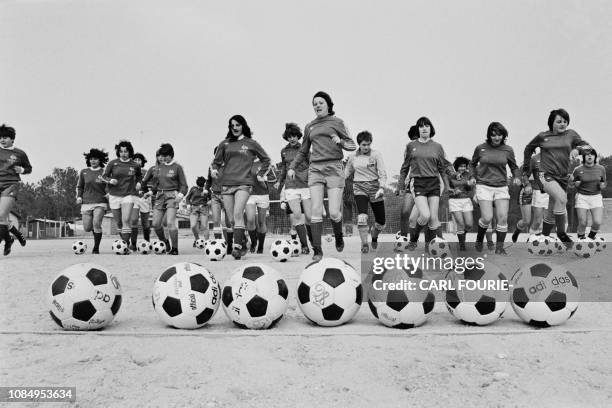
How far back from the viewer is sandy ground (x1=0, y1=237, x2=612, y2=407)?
112 inches

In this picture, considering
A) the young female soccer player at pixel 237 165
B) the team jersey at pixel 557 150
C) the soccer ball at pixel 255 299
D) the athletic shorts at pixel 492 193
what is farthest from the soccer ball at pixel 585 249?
the soccer ball at pixel 255 299

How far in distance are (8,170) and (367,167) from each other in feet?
23.1

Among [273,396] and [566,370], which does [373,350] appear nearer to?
[273,396]

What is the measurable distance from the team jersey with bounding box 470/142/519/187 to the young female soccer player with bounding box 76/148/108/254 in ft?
26.0

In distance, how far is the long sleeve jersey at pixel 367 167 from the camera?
9594mm

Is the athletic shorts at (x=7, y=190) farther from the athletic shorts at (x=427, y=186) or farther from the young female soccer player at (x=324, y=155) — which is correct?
the athletic shorts at (x=427, y=186)

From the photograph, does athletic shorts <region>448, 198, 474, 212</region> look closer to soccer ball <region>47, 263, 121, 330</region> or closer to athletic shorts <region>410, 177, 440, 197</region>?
athletic shorts <region>410, 177, 440, 197</region>

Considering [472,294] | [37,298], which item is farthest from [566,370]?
[37,298]

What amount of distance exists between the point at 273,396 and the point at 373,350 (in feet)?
3.18

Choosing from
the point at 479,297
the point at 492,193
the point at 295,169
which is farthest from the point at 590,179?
the point at 479,297

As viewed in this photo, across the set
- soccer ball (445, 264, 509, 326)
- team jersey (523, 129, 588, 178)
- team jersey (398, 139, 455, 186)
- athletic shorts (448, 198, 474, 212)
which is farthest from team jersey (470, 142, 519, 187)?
soccer ball (445, 264, 509, 326)

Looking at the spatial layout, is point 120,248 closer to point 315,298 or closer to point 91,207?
point 91,207

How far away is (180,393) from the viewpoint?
9.42 ft

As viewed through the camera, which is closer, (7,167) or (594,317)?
(594,317)
